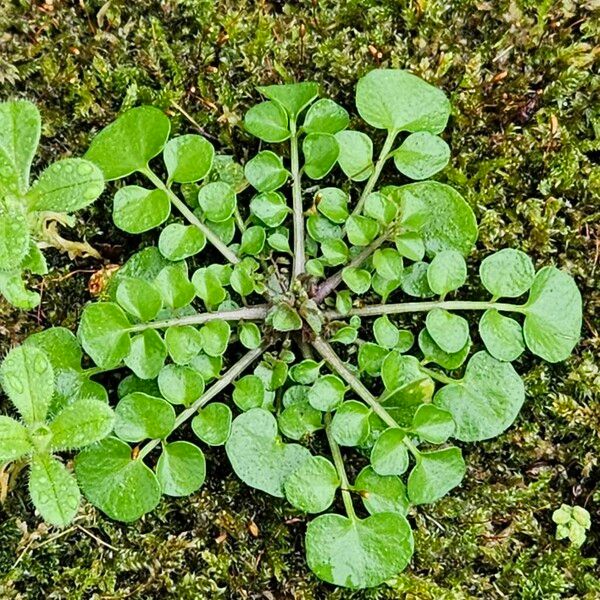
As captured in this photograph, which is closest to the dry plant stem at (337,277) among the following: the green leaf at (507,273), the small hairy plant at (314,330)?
the small hairy plant at (314,330)

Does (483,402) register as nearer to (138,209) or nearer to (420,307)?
(420,307)

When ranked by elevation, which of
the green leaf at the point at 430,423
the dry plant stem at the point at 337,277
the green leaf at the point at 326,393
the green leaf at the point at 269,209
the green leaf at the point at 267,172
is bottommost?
the green leaf at the point at 430,423

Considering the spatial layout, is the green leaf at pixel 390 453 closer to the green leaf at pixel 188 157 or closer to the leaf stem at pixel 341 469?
the leaf stem at pixel 341 469

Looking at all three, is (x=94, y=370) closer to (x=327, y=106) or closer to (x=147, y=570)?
(x=147, y=570)

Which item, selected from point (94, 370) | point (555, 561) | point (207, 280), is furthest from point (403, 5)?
point (555, 561)

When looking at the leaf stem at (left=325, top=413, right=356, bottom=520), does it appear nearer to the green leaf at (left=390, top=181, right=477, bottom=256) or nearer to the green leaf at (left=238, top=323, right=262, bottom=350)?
the green leaf at (left=238, top=323, right=262, bottom=350)

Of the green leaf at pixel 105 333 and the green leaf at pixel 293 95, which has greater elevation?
the green leaf at pixel 293 95

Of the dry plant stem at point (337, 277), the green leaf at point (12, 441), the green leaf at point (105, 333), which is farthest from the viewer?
the dry plant stem at point (337, 277)
